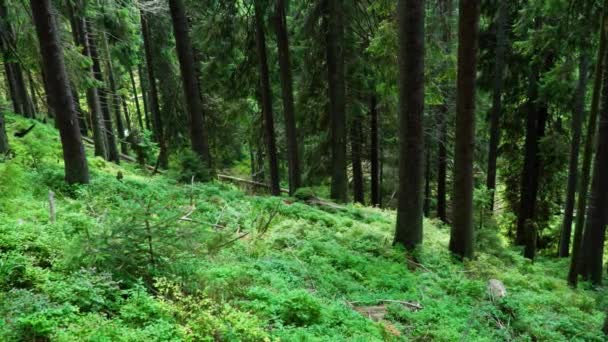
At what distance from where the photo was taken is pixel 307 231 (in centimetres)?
830

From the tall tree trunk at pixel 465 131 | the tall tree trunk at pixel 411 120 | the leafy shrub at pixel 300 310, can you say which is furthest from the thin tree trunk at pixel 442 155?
the leafy shrub at pixel 300 310

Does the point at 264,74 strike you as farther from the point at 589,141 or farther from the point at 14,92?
the point at 14,92

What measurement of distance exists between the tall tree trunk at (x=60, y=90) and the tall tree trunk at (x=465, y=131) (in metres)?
7.64

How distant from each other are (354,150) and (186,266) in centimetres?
1296

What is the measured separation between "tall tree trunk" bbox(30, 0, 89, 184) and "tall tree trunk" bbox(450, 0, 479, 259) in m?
7.64

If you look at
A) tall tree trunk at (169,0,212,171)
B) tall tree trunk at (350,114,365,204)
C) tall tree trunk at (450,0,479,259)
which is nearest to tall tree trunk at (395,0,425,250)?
tall tree trunk at (450,0,479,259)

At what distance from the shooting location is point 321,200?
12438 mm

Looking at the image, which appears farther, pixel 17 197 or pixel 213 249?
pixel 17 197

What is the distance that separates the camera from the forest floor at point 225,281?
363 centimetres

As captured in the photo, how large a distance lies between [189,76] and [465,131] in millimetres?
8055

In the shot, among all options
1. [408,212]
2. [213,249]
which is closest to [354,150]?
[408,212]

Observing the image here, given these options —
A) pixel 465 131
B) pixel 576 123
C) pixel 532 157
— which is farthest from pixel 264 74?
pixel 532 157

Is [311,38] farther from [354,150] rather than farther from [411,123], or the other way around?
[411,123]

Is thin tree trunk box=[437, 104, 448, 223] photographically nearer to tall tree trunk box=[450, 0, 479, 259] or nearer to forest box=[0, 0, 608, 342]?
forest box=[0, 0, 608, 342]
